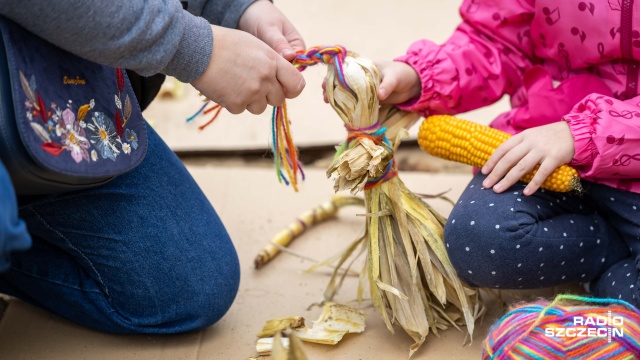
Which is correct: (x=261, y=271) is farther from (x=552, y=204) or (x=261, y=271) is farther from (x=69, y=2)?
(x=69, y=2)

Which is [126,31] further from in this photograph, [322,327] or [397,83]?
[322,327]

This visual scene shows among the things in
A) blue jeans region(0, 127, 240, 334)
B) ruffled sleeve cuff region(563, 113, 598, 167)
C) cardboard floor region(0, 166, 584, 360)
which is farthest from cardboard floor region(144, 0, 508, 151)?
ruffled sleeve cuff region(563, 113, 598, 167)

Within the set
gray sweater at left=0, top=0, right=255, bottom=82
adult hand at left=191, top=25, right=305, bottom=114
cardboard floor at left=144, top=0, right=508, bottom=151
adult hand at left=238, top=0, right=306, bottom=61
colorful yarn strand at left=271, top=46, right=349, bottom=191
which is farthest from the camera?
cardboard floor at left=144, top=0, right=508, bottom=151

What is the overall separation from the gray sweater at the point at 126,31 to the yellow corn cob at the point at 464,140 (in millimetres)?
427

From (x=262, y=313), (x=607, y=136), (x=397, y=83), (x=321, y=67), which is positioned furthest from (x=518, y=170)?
(x=321, y=67)

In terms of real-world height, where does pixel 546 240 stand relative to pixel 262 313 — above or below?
above

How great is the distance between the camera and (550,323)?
111 centimetres

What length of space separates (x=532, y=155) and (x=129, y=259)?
0.67 m

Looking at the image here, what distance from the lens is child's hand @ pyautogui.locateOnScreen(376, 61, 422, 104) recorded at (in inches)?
51.6

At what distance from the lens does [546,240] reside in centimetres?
127

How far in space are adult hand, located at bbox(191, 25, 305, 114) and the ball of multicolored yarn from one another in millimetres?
481

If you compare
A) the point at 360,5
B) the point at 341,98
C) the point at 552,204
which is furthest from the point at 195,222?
the point at 360,5

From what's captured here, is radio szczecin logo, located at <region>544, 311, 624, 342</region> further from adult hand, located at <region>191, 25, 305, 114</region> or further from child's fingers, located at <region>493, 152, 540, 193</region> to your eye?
adult hand, located at <region>191, 25, 305, 114</region>

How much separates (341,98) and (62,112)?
0.42 metres
